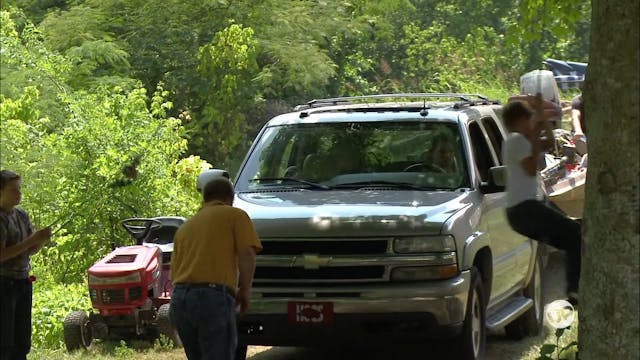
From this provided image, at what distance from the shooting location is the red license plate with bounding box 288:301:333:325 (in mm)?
8547

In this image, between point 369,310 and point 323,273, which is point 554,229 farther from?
point 323,273

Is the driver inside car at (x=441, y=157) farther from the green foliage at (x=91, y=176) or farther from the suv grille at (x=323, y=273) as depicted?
the green foliage at (x=91, y=176)

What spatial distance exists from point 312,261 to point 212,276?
1.66 m

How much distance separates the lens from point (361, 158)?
9875 millimetres

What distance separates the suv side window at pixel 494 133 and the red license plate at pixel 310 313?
8.68 feet

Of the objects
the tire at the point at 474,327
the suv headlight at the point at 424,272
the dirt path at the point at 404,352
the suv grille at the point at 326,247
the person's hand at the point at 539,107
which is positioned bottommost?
the dirt path at the point at 404,352

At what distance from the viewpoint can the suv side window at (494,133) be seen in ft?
34.8

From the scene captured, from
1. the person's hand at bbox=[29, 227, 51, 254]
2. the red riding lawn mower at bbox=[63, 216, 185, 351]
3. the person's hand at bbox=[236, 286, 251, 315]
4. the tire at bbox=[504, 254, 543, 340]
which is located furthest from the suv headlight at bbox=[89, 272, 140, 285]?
the tire at bbox=[504, 254, 543, 340]

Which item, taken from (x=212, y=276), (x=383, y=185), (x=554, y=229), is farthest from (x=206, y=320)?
(x=383, y=185)

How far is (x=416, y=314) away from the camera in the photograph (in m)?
8.42

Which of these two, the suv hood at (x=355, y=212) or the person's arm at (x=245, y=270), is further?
the suv hood at (x=355, y=212)

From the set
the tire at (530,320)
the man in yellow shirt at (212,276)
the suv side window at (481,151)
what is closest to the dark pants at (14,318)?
the man in yellow shirt at (212,276)

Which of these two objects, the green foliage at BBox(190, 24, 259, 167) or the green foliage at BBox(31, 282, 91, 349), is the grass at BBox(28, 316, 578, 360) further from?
the green foliage at BBox(190, 24, 259, 167)

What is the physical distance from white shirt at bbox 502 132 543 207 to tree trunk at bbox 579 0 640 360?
276 cm
